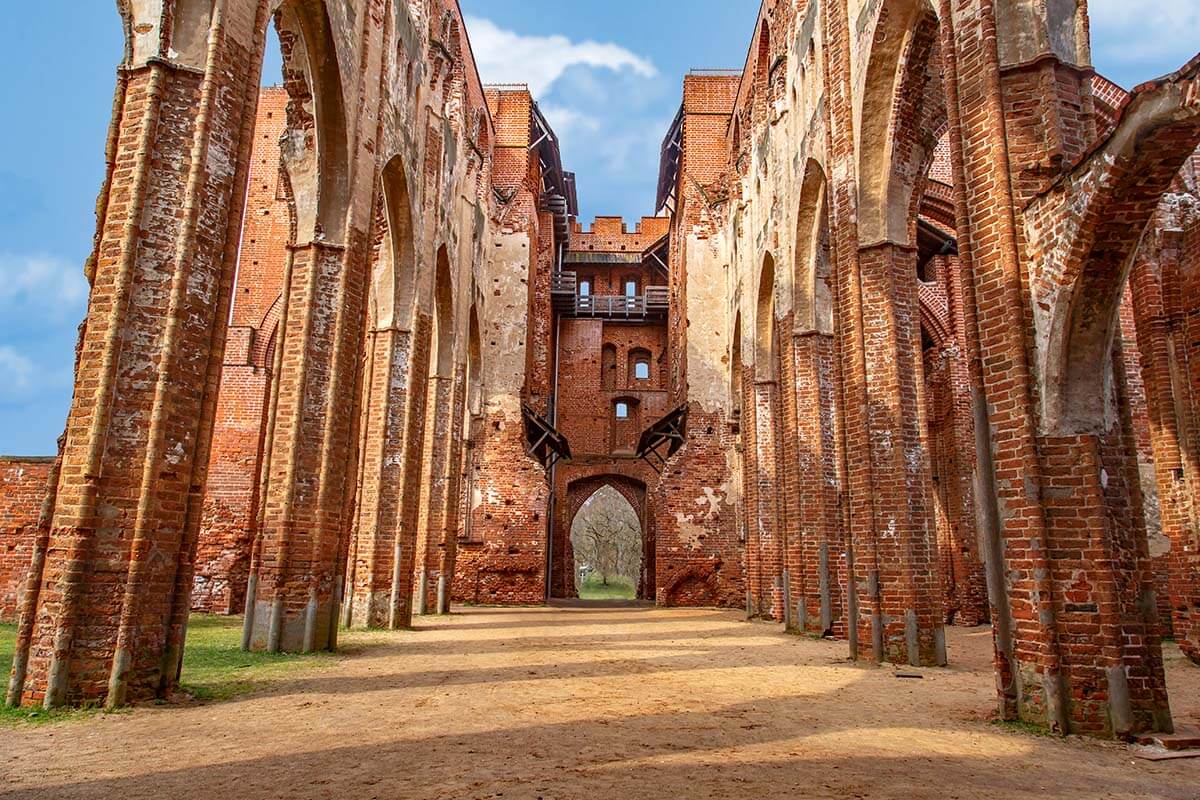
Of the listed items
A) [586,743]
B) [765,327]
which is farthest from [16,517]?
[765,327]

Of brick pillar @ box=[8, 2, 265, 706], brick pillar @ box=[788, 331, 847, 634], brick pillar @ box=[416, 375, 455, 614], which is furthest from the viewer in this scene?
brick pillar @ box=[416, 375, 455, 614]

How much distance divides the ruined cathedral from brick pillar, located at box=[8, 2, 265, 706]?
24 millimetres

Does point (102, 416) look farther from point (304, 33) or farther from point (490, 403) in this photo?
point (490, 403)

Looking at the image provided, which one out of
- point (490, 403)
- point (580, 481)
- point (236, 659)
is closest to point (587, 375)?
point (580, 481)

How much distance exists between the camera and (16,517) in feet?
41.5

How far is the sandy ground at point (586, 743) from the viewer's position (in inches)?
154

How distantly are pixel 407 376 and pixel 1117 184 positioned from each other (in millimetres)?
10855

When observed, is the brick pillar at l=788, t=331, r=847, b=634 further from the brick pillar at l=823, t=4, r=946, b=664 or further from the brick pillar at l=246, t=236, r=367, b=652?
the brick pillar at l=246, t=236, r=367, b=652

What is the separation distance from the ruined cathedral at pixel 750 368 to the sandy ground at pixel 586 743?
838 millimetres

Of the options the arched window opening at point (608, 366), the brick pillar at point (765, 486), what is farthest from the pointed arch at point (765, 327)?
the arched window opening at point (608, 366)

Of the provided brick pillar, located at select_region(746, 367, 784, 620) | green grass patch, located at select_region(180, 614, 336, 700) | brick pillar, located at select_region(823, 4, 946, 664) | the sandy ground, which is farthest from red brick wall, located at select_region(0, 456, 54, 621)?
brick pillar, located at select_region(746, 367, 784, 620)

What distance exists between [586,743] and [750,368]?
530 inches

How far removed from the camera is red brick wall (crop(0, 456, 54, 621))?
41.0 feet

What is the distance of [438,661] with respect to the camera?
905 centimetres
